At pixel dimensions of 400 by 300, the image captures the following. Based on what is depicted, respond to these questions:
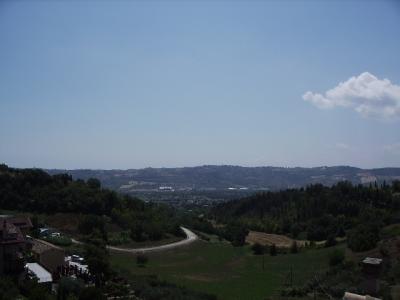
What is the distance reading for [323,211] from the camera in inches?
3748

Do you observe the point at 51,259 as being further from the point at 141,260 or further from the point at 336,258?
the point at 336,258

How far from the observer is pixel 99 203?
82.8 m

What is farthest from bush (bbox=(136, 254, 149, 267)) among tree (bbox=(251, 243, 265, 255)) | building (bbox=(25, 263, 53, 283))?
tree (bbox=(251, 243, 265, 255))

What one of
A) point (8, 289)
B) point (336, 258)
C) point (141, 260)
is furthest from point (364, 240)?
point (8, 289)

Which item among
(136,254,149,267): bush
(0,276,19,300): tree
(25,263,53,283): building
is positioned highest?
(0,276,19,300): tree

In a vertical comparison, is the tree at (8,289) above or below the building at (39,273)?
above

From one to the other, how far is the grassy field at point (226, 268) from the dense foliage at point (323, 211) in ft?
35.5

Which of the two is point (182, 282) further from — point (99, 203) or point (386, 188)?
Answer: point (386, 188)

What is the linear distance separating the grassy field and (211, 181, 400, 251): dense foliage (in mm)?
10814

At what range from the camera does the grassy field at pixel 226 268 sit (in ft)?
146

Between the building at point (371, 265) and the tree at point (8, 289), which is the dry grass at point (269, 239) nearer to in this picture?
the building at point (371, 265)

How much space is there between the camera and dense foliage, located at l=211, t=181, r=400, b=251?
82.4m

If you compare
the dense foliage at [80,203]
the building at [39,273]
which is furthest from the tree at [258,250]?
the building at [39,273]

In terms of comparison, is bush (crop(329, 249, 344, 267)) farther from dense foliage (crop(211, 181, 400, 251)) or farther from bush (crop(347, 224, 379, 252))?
dense foliage (crop(211, 181, 400, 251))
